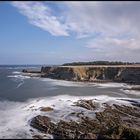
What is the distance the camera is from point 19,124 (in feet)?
90.0

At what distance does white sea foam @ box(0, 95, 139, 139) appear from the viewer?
25141mm

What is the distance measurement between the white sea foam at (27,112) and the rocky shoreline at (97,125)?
2.68 ft

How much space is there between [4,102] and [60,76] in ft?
134

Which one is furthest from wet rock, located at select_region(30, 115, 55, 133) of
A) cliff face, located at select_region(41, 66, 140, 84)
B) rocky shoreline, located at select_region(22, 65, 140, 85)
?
cliff face, located at select_region(41, 66, 140, 84)

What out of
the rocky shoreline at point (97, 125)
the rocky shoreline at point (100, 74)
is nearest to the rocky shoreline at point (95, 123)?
the rocky shoreline at point (97, 125)

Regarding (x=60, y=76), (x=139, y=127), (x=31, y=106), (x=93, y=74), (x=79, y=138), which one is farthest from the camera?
(x=60, y=76)

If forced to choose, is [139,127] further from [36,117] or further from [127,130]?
[36,117]

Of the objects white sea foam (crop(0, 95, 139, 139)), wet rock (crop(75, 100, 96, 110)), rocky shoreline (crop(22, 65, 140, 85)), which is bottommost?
white sea foam (crop(0, 95, 139, 139))

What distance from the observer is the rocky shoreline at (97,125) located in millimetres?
23266

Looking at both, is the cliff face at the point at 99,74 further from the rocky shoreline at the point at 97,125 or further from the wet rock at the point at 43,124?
the wet rock at the point at 43,124

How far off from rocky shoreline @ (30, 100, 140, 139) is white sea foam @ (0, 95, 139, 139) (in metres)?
0.82

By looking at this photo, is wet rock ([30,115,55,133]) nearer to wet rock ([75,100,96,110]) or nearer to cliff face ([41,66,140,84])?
wet rock ([75,100,96,110])

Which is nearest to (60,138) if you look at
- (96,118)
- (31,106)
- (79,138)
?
(79,138)

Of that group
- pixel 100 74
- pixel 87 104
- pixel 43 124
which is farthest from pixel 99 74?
pixel 43 124
